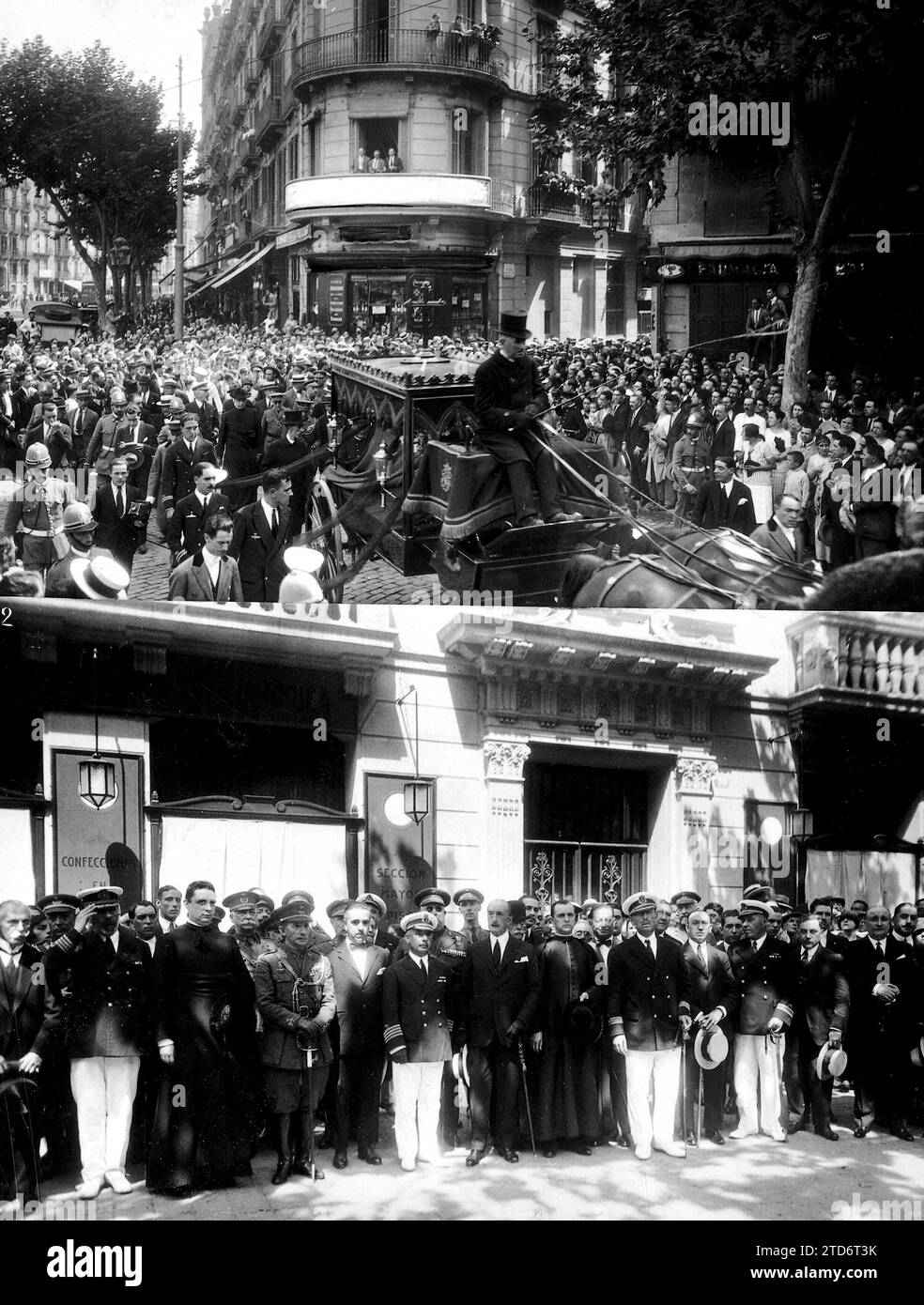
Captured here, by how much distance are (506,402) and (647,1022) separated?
2721 mm

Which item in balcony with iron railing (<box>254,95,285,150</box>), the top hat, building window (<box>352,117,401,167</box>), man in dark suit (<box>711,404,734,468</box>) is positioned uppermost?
balcony with iron railing (<box>254,95,285,150</box>)

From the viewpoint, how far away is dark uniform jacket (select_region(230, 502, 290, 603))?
601 centimetres

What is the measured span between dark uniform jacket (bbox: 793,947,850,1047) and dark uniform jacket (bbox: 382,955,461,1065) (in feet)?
5.52

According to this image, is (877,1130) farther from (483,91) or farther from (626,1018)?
(483,91)

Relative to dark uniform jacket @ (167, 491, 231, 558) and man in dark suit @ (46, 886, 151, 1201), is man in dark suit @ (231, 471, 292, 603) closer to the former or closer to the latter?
dark uniform jacket @ (167, 491, 231, 558)

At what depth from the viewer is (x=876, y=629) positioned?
6.55m

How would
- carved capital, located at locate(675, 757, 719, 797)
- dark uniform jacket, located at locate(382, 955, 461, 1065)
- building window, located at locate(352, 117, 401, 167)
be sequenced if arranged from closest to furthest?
building window, located at locate(352, 117, 401, 167) < dark uniform jacket, located at locate(382, 955, 461, 1065) < carved capital, located at locate(675, 757, 719, 797)

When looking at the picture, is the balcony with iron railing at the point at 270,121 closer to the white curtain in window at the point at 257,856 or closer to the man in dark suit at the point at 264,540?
the man in dark suit at the point at 264,540

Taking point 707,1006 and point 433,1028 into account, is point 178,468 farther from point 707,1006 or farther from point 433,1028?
point 707,1006

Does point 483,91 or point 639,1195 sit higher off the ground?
point 483,91

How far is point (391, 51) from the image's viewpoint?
5.48m

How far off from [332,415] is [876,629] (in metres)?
2.66

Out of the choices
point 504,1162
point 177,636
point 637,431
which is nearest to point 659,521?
point 637,431

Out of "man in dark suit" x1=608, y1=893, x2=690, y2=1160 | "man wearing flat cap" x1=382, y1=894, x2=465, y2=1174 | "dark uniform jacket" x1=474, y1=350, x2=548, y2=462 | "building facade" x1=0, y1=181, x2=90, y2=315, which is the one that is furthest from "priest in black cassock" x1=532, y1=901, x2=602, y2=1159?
"building facade" x1=0, y1=181, x2=90, y2=315
